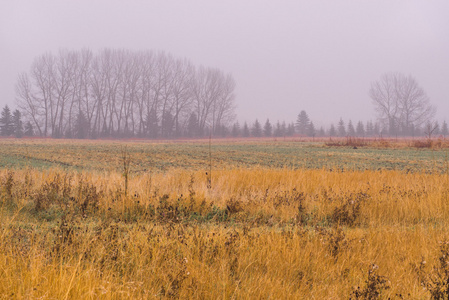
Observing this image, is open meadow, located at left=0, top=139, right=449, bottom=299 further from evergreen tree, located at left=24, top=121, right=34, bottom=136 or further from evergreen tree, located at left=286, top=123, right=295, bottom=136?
evergreen tree, located at left=286, top=123, right=295, bottom=136

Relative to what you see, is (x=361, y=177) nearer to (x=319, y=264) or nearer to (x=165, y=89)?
(x=319, y=264)

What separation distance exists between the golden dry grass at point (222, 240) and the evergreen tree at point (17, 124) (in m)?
57.6

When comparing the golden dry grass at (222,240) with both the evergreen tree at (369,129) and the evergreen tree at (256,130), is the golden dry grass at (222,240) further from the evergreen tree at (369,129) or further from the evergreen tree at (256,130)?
the evergreen tree at (369,129)

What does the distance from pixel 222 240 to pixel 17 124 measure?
66164 millimetres

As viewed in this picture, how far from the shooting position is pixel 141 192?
264 inches

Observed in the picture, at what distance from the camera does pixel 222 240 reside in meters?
4.10

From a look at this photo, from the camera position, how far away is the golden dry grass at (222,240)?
295cm

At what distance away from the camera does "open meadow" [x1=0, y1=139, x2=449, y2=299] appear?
9.61ft

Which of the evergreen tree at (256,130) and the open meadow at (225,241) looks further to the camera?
the evergreen tree at (256,130)

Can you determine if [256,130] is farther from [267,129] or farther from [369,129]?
[369,129]

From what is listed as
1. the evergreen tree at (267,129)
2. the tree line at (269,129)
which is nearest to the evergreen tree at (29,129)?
the tree line at (269,129)

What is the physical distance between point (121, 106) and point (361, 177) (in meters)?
55.1

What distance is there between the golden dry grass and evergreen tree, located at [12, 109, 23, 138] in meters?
57.6

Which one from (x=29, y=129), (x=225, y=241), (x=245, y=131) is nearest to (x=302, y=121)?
(x=245, y=131)
